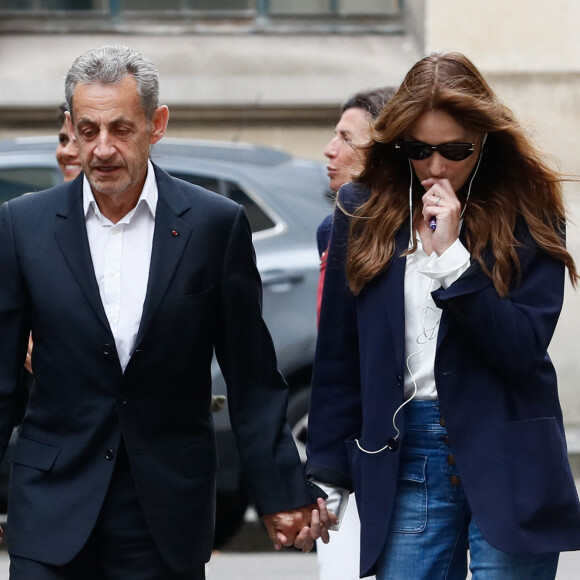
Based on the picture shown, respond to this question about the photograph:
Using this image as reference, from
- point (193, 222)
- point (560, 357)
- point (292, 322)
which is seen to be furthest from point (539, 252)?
point (560, 357)

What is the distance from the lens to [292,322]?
271 inches

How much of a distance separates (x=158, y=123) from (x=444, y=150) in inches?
30.9

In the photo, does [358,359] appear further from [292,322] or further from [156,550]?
[292,322]

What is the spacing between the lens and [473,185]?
144 inches

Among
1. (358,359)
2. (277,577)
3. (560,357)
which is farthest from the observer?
(560,357)

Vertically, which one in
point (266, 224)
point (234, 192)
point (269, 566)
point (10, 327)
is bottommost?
point (269, 566)

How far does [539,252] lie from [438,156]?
1.15 feet

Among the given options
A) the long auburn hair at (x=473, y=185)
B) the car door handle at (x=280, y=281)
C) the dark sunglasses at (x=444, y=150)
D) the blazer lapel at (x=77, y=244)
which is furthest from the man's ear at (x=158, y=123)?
the car door handle at (x=280, y=281)

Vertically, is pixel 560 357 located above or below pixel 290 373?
below

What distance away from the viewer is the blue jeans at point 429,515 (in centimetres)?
351

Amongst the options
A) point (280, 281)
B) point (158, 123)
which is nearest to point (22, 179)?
point (280, 281)

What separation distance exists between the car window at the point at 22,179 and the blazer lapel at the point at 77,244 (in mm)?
3258

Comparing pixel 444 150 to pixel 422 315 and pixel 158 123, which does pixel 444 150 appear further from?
pixel 158 123

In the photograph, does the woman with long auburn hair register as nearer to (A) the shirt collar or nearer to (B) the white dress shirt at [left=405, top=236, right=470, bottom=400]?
(B) the white dress shirt at [left=405, top=236, right=470, bottom=400]
